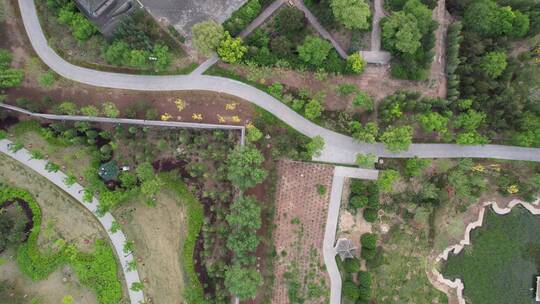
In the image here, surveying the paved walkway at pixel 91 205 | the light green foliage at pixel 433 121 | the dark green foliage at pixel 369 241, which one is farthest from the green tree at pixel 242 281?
the light green foliage at pixel 433 121

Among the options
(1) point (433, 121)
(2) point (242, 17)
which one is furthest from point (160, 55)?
(1) point (433, 121)

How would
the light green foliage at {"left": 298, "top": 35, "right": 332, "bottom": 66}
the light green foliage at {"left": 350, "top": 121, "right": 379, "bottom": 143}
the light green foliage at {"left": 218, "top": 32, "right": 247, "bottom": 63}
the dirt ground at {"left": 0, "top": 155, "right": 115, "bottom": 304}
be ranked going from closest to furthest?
the light green foliage at {"left": 218, "top": 32, "right": 247, "bottom": 63}, the light green foliage at {"left": 298, "top": 35, "right": 332, "bottom": 66}, the light green foliage at {"left": 350, "top": 121, "right": 379, "bottom": 143}, the dirt ground at {"left": 0, "top": 155, "right": 115, "bottom": 304}

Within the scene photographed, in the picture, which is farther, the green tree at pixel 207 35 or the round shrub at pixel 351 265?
the round shrub at pixel 351 265

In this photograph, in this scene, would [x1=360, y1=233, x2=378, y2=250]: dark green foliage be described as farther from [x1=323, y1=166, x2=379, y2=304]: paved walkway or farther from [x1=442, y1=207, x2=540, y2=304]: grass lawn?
[x1=442, y1=207, x2=540, y2=304]: grass lawn

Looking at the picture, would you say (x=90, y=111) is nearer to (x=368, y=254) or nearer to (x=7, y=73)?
(x=7, y=73)

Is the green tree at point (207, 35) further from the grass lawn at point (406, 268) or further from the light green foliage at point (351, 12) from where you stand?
the grass lawn at point (406, 268)

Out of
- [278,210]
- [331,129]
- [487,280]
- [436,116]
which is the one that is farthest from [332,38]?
[487,280]

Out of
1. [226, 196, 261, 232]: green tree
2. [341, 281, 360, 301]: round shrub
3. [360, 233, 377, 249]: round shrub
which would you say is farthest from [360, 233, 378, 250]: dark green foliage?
[226, 196, 261, 232]: green tree

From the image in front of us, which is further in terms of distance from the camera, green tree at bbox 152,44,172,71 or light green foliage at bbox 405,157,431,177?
light green foliage at bbox 405,157,431,177
